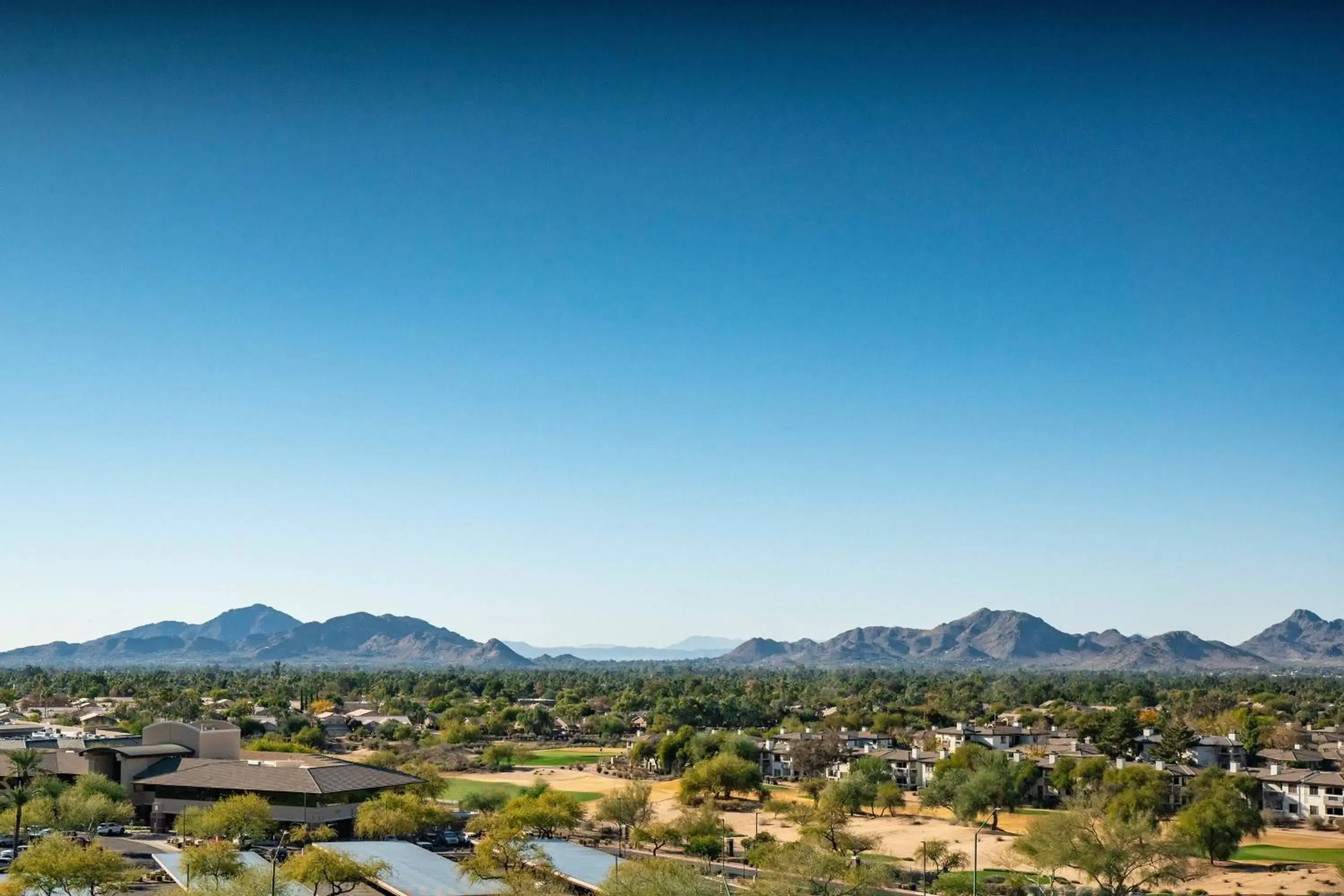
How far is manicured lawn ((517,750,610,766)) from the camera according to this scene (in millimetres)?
104562

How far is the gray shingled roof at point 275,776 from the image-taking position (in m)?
60.0

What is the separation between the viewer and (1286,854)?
5822 centimetres

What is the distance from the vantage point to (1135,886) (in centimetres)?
4612

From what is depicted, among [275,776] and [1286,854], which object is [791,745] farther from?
[275,776]

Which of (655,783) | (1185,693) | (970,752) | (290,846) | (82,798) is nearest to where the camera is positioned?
(290,846)

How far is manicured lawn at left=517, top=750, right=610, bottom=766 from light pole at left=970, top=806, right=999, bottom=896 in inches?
1712

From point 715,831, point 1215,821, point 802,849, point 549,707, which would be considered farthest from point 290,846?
point 549,707

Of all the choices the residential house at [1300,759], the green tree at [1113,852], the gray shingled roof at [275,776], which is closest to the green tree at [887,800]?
the green tree at [1113,852]

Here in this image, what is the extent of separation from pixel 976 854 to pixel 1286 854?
21032 millimetres

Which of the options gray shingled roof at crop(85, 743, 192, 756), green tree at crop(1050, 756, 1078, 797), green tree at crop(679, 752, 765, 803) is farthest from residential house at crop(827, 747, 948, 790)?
gray shingled roof at crop(85, 743, 192, 756)

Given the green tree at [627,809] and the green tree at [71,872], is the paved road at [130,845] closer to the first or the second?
the green tree at [71,872]

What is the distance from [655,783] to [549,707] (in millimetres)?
65823

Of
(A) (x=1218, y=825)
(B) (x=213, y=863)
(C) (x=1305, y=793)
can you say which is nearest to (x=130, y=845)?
(B) (x=213, y=863)

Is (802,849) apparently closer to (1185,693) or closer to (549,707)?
(549,707)
